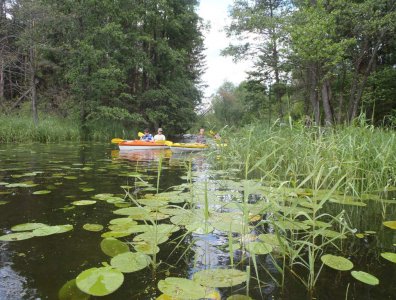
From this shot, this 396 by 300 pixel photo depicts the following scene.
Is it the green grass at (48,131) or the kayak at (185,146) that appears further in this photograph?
Answer: the green grass at (48,131)

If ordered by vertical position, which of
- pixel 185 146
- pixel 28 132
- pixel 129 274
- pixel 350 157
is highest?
pixel 28 132

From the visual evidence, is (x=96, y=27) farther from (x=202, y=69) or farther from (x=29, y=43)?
(x=202, y=69)

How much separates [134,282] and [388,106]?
58.4 ft

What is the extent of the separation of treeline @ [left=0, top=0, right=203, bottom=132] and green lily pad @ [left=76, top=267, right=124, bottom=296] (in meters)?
14.2

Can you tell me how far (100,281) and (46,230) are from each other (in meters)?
0.96

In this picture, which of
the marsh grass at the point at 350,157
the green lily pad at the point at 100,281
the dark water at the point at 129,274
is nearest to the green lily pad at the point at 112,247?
the dark water at the point at 129,274

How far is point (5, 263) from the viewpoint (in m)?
1.76

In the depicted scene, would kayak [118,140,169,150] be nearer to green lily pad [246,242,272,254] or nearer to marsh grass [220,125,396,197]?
marsh grass [220,125,396,197]

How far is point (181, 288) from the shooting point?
1469 millimetres

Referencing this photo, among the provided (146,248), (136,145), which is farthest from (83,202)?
(136,145)

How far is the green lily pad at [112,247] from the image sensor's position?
1.90 m

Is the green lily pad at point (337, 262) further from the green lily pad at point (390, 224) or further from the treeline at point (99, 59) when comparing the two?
the treeline at point (99, 59)

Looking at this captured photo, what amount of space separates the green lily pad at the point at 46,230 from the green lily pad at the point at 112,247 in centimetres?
42

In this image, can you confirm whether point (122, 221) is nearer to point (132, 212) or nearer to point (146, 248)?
point (132, 212)
